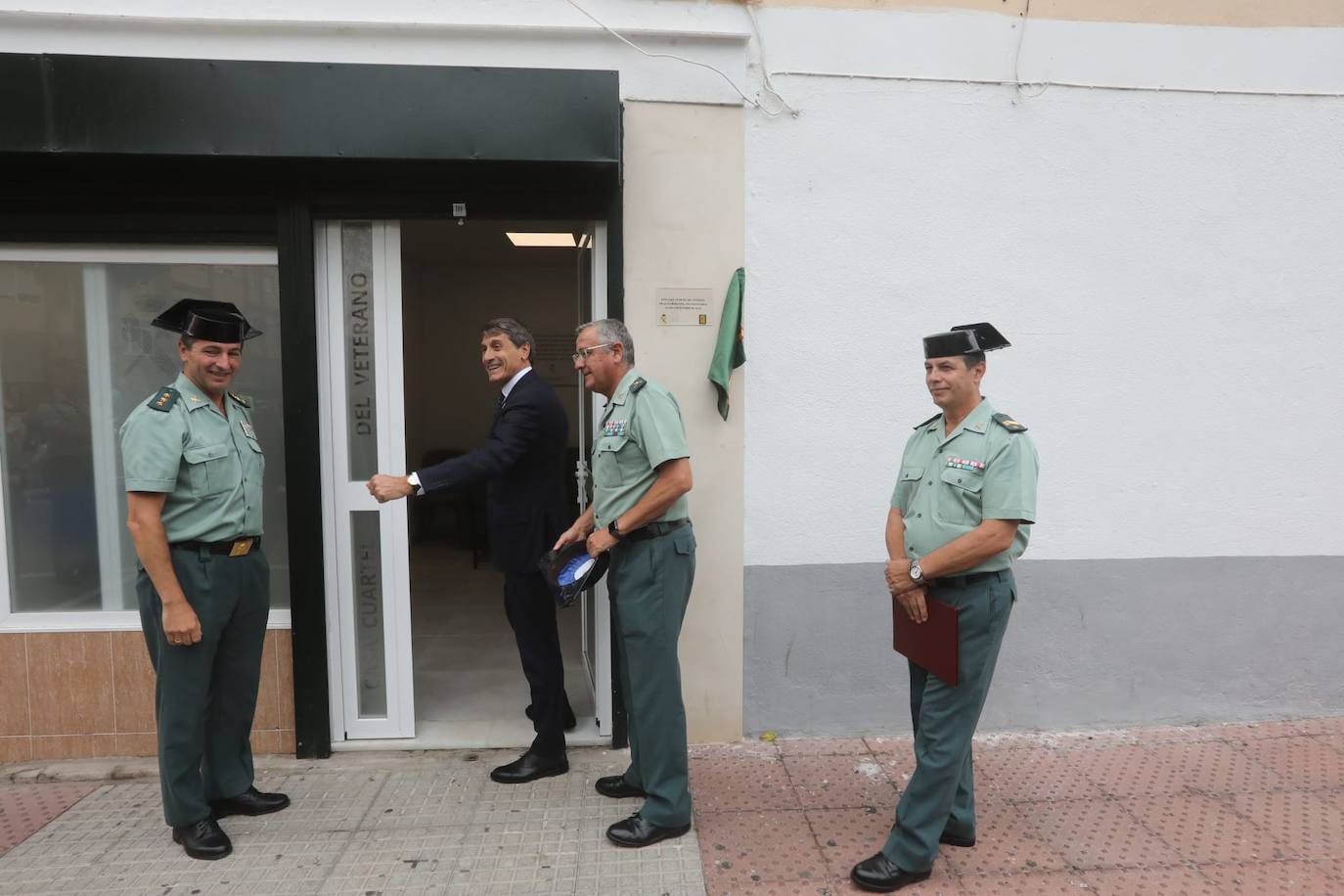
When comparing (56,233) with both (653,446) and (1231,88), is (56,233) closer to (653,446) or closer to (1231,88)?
(653,446)

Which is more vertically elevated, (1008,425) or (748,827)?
(1008,425)

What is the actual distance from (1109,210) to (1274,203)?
2.81ft

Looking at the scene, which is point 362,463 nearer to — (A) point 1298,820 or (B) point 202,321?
(B) point 202,321

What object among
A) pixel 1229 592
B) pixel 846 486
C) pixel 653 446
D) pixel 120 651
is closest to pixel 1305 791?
pixel 1229 592

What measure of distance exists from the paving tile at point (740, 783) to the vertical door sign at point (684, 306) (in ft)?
6.66

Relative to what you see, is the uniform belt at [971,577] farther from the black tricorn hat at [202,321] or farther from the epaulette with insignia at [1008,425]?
the black tricorn hat at [202,321]

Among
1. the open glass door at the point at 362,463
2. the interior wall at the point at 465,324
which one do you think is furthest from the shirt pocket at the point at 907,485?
the interior wall at the point at 465,324

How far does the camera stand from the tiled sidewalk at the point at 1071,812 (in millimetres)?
2867

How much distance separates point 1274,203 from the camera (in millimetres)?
3932

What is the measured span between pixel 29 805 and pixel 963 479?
3976 millimetres

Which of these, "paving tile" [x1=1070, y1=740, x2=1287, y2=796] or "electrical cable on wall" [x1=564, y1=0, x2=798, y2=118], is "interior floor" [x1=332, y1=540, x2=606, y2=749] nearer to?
"paving tile" [x1=1070, y1=740, x2=1287, y2=796]

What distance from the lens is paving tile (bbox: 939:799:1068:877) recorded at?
9.59 ft

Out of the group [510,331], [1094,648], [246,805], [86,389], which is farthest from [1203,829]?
[86,389]

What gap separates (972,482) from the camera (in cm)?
267
